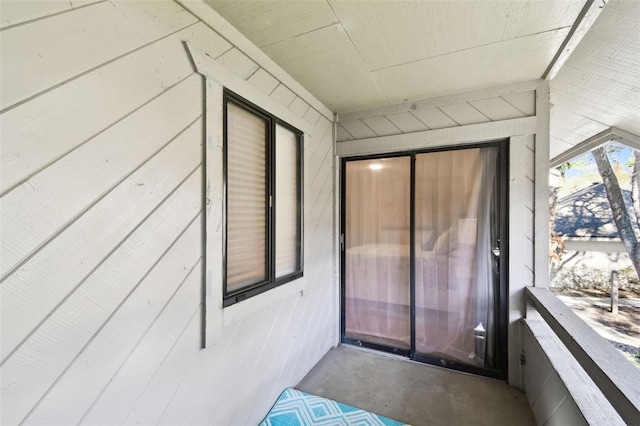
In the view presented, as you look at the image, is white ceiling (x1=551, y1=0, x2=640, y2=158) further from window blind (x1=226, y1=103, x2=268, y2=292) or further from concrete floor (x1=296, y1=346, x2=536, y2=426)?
concrete floor (x1=296, y1=346, x2=536, y2=426)

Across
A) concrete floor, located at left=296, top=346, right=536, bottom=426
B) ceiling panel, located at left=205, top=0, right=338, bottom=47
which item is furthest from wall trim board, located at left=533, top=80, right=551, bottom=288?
ceiling panel, located at left=205, top=0, right=338, bottom=47

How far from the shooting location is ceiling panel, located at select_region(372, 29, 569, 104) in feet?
5.75

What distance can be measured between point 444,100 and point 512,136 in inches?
26.1

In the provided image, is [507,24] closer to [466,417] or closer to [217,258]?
[217,258]

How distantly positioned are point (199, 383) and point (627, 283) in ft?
22.9

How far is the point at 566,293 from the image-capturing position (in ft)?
17.9

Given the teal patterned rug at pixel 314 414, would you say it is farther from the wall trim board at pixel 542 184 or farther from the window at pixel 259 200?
the wall trim board at pixel 542 184

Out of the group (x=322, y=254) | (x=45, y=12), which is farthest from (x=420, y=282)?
(x=45, y=12)

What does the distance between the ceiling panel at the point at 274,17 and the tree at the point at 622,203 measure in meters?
4.64

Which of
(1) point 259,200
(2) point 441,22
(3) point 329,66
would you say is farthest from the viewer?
(3) point 329,66

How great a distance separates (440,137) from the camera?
8.17 ft

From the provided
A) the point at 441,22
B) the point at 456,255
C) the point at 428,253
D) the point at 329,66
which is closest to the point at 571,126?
the point at 456,255

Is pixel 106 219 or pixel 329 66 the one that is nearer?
pixel 106 219

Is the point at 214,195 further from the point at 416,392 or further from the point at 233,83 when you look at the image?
the point at 416,392
